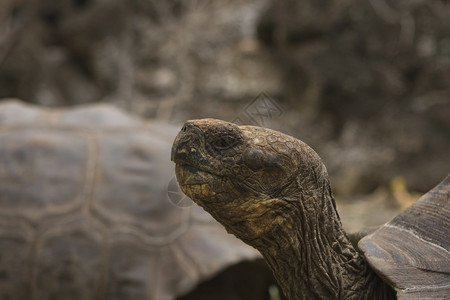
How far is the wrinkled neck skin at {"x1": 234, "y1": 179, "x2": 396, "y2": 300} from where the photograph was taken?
155 centimetres

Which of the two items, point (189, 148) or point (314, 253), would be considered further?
point (314, 253)

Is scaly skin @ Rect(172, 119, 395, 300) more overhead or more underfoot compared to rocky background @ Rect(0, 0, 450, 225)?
more overhead

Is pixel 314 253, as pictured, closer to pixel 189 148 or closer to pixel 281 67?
pixel 189 148

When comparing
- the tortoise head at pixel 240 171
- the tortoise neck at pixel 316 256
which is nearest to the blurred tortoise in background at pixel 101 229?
the tortoise neck at pixel 316 256

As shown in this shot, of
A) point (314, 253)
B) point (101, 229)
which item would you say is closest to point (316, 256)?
point (314, 253)

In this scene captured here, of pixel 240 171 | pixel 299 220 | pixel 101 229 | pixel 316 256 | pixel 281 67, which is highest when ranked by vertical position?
pixel 240 171

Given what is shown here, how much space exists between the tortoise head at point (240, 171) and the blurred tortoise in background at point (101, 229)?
1.56 metres

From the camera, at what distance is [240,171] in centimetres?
145

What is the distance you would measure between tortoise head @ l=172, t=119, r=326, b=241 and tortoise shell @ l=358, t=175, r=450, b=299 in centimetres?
33

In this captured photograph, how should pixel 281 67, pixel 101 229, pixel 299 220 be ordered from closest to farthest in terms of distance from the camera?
pixel 299 220, pixel 101 229, pixel 281 67

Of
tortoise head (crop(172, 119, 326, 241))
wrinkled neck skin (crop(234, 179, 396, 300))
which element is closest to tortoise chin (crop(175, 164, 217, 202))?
tortoise head (crop(172, 119, 326, 241))

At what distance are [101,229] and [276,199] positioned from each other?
1744mm

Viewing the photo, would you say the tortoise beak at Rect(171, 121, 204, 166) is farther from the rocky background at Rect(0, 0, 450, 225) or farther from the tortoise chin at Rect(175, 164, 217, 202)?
the rocky background at Rect(0, 0, 450, 225)

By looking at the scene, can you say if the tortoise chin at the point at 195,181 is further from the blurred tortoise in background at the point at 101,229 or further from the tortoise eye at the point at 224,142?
the blurred tortoise in background at the point at 101,229
